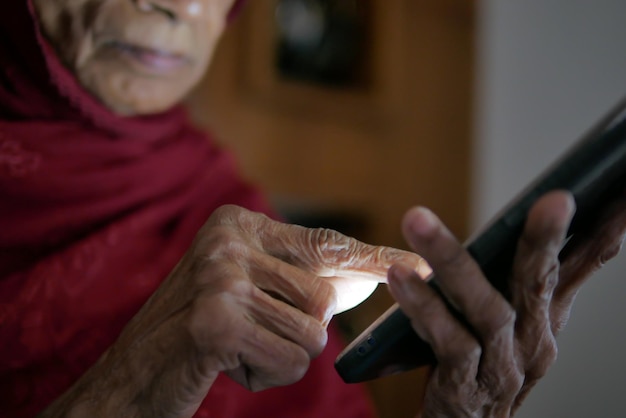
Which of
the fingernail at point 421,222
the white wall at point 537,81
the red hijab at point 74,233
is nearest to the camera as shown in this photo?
the fingernail at point 421,222

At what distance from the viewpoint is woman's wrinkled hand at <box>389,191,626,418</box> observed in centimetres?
41

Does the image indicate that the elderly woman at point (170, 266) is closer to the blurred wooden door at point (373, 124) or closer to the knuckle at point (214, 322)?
the knuckle at point (214, 322)

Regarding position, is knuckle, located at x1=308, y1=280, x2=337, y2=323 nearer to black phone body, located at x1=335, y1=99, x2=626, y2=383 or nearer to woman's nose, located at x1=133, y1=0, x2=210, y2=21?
black phone body, located at x1=335, y1=99, x2=626, y2=383

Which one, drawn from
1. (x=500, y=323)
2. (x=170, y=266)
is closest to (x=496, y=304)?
(x=500, y=323)

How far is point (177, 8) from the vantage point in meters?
0.75

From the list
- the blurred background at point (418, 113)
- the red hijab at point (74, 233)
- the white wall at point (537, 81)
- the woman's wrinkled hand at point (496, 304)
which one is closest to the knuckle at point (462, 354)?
the woman's wrinkled hand at point (496, 304)

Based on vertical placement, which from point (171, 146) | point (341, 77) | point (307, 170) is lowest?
point (307, 170)

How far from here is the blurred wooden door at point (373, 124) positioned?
4.96ft

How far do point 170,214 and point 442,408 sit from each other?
1.59 ft

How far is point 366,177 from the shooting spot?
1.71 metres

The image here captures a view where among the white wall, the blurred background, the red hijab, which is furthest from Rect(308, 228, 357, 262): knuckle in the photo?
the white wall

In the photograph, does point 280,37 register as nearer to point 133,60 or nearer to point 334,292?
point 133,60

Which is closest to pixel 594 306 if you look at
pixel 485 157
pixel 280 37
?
pixel 485 157

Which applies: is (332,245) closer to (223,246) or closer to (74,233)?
(223,246)
